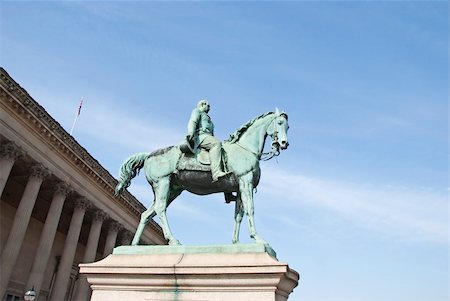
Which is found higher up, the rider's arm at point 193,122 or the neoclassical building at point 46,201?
the neoclassical building at point 46,201

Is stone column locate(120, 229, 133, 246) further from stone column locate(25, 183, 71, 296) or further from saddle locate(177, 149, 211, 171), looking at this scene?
saddle locate(177, 149, 211, 171)

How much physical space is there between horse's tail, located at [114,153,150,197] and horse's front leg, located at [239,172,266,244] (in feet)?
7.55

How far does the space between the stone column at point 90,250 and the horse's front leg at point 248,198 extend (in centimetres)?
2805

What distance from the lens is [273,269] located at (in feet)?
19.7

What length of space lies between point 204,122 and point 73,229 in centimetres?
2665

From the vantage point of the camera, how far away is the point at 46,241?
28891 mm

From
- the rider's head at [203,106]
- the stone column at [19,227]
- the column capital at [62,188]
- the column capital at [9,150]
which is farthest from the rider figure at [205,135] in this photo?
the column capital at [62,188]

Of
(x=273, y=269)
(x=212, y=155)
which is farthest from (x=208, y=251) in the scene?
(x=212, y=155)

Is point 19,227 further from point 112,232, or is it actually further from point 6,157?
point 112,232

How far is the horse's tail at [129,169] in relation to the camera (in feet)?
28.4

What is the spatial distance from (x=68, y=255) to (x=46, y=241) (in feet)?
9.21

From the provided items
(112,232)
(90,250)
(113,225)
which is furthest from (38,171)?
(112,232)

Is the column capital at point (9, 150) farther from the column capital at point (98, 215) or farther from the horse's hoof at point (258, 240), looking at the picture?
the horse's hoof at point (258, 240)

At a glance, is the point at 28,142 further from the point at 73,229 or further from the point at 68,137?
the point at 73,229
